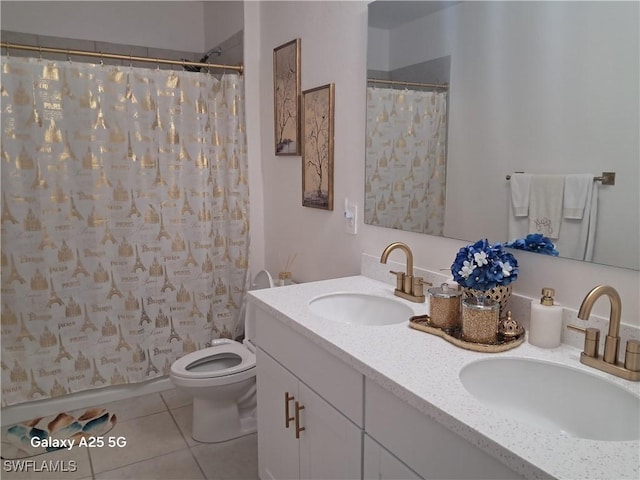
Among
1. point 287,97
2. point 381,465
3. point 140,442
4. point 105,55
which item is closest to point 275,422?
point 381,465

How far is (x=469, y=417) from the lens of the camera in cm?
87

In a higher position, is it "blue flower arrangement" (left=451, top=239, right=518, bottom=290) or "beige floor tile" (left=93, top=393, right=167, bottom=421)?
"blue flower arrangement" (left=451, top=239, right=518, bottom=290)

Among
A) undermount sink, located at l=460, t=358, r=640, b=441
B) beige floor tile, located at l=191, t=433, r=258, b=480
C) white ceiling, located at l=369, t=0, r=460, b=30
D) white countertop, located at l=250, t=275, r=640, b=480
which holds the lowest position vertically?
beige floor tile, located at l=191, t=433, r=258, b=480

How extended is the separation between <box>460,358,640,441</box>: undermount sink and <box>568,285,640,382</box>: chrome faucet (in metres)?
0.04

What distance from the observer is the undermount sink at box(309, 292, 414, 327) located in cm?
166

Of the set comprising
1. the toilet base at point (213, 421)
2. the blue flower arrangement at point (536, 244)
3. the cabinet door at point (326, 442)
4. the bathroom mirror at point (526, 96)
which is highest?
the bathroom mirror at point (526, 96)

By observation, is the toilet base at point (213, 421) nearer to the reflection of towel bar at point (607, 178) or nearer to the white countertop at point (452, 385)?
the white countertop at point (452, 385)

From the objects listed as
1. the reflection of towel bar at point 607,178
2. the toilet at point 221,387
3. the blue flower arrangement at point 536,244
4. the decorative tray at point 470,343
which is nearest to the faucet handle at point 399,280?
the decorative tray at point 470,343

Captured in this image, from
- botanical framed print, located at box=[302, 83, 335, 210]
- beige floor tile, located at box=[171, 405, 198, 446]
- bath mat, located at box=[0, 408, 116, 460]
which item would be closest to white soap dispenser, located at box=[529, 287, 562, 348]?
botanical framed print, located at box=[302, 83, 335, 210]

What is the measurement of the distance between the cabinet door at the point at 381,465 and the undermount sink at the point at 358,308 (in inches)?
21.3

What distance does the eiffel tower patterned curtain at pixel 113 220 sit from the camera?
233 cm

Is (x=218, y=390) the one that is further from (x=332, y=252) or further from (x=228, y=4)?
(x=228, y=4)

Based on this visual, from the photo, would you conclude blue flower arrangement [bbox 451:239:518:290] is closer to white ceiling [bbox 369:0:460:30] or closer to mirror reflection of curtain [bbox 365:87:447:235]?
mirror reflection of curtain [bbox 365:87:447:235]

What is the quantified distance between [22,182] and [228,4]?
1.60 meters
